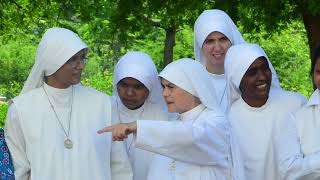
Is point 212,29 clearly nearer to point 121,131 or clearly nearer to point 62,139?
point 62,139

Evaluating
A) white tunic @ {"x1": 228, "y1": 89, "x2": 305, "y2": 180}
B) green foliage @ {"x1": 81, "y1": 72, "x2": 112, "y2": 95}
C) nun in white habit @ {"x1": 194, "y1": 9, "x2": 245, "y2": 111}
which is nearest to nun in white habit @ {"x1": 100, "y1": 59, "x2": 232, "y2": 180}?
white tunic @ {"x1": 228, "y1": 89, "x2": 305, "y2": 180}

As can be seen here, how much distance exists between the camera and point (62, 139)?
4879 millimetres

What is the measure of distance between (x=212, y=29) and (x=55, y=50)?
1.50 metres

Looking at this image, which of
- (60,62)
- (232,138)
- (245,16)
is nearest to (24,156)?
(60,62)

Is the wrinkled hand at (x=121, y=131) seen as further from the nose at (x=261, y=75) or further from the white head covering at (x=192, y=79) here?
the nose at (x=261, y=75)

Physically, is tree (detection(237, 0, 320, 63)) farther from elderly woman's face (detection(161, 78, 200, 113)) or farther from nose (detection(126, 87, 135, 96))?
elderly woman's face (detection(161, 78, 200, 113))

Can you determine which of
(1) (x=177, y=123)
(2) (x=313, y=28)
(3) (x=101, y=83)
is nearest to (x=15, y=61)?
(3) (x=101, y=83)

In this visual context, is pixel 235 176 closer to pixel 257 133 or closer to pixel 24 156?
pixel 257 133

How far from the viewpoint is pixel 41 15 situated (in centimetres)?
1462

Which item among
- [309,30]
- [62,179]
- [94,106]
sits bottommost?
[62,179]

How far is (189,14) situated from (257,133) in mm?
7341

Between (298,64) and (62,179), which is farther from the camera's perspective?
(298,64)

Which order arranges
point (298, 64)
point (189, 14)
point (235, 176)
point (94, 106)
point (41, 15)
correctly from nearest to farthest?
1. point (235, 176)
2. point (94, 106)
3. point (189, 14)
4. point (41, 15)
5. point (298, 64)

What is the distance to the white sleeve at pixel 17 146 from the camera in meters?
4.78
